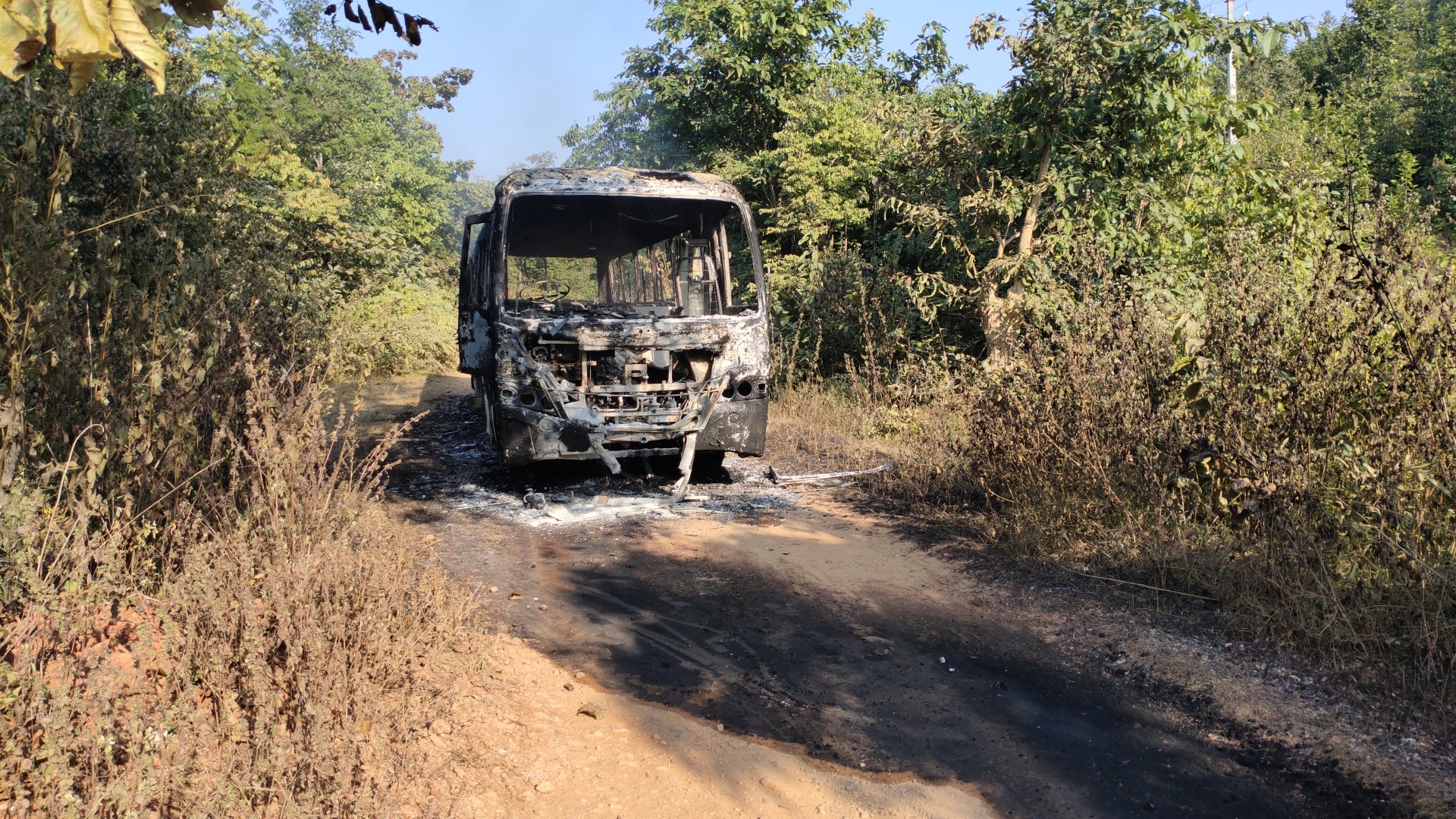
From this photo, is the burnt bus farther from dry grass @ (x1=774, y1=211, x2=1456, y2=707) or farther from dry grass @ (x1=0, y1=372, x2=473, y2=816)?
dry grass @ (x1=0, y1=372, x2=473, y2=816)

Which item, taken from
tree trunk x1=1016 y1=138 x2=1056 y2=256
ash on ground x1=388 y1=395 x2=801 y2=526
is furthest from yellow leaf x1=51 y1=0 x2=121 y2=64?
tree trunk x1=1016 y1=138 x2=1056 y2=256

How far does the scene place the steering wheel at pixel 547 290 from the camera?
26.4 ft

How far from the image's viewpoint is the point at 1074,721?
388 centimetres

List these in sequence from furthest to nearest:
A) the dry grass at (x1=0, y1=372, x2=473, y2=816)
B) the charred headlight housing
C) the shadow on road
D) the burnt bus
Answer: the charred headlight housing, the burnt bus, the shadow on road, the dry grass at (x1=0, y1=372, x2=473, y2=816)

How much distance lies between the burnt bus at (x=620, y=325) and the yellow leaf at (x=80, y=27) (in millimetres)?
5724

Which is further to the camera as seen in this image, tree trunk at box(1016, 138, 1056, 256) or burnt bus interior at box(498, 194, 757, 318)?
tree trunk at box(1016, 138, 1056, 256)

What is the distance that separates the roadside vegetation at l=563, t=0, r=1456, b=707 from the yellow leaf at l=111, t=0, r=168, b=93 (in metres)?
4.55

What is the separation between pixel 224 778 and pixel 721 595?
3.13 metres

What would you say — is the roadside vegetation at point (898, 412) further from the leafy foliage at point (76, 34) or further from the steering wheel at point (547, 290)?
the steering wheel at point (547, 290)

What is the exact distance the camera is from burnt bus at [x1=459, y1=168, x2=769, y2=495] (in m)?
7.39

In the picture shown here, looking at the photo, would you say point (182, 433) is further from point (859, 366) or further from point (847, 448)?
point (859, 366)

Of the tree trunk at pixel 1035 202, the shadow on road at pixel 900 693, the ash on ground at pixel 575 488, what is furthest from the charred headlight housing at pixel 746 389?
the tree trunk at pixel 1035 202

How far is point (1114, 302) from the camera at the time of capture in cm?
616

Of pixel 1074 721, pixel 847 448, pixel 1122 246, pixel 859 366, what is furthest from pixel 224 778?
pixel 859 366
